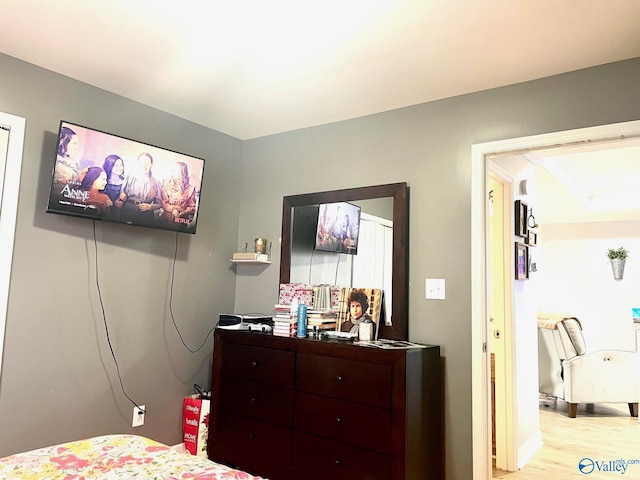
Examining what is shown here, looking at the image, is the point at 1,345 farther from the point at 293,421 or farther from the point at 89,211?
the point at 293,421

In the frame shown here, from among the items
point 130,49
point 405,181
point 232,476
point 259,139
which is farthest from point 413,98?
point 232,476

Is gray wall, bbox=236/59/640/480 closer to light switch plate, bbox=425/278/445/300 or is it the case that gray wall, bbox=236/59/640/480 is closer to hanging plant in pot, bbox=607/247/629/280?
light switch plate, bbox=425/278/445/300

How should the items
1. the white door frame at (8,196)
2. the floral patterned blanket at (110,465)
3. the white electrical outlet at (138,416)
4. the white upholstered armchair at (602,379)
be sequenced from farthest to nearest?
the white upholstered armchair at (602,379) → the white electrical outlet at (138,416) → the white door frame at (8,196) → the floral patterned blanket at (110,465)

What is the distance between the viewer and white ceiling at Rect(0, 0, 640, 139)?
2.01 m

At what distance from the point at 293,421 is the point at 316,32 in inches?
82.4

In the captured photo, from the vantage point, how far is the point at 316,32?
2.19m

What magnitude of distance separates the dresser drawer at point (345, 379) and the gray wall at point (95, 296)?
3.65 feet

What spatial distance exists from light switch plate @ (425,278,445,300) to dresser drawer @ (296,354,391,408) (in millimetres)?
590

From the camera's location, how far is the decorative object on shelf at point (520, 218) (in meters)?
3.55

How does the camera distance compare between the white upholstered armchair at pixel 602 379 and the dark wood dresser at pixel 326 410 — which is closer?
the dark wood dresser at pixel 326 410

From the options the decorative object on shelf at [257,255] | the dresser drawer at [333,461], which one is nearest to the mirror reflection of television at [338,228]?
the decorative object on shelf at [257,255]

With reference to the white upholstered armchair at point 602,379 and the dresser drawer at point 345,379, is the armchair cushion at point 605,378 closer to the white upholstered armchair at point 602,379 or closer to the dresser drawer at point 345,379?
the white upholstered armchair at point 602,379

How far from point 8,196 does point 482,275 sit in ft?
8.59

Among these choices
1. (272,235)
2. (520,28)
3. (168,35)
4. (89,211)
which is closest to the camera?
(520,28)
